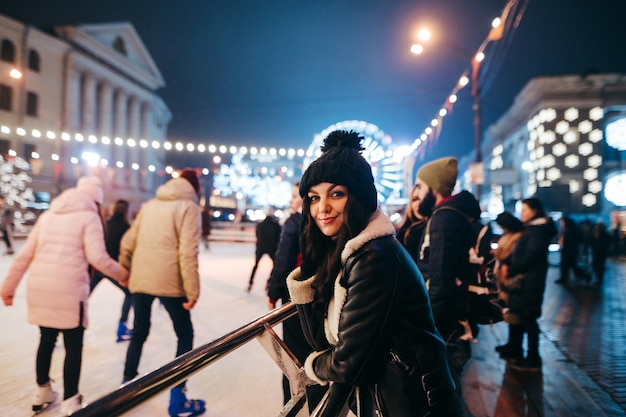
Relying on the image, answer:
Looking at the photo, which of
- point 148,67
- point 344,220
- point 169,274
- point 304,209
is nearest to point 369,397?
point 344,220

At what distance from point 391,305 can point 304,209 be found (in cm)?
55

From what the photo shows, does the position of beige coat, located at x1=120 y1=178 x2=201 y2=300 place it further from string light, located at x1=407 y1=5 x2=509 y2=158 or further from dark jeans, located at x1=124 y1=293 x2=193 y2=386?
string light, located at x1=407 y1=5 x2=509 y2=158

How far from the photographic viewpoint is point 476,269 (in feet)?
10.4

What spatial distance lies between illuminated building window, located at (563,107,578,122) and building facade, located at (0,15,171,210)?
135 feet

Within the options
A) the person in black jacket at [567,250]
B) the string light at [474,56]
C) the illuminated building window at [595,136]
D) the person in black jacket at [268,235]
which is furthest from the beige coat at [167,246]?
the illuminated building window at [595,136]

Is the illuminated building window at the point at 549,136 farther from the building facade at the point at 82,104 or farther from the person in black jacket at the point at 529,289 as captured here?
the person in black jacket at the point at 529,289

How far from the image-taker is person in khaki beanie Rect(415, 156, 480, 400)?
2.66 m

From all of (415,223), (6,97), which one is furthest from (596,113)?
(6,97)

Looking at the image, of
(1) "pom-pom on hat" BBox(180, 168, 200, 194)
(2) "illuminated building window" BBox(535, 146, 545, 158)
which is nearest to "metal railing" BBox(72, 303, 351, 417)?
(1) "pom-pom on hat" BBox(180, 168, 200, 194)

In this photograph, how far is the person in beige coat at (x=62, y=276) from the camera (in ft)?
10.1

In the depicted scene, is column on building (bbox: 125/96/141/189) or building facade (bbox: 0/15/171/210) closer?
building facade (bbox: 0/15/171/210)

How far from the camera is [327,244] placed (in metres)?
1.63

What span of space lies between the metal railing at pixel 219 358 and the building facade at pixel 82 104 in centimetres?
1867

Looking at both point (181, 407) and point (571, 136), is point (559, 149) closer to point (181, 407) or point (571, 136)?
point (571, 136)
